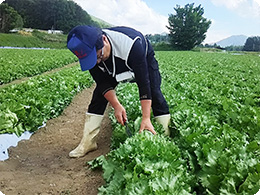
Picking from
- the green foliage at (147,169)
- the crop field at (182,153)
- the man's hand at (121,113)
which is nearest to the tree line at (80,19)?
the crop field at (182,153)

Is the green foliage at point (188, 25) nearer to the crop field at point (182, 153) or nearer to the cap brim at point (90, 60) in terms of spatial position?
the crop field at point (182, 153)

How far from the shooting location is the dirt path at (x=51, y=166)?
3.64 meters

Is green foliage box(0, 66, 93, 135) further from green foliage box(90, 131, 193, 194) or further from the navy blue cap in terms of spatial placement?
the navy blue cap

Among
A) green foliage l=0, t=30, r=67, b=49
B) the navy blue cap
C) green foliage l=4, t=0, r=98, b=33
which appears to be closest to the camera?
the navy blue cap

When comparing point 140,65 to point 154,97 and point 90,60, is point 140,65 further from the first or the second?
point 154,97

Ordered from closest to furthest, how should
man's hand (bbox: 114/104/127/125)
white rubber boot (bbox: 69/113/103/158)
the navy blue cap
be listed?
the navy blue cap < man's hand (bbox: 114/104/127/125) < white rubber boot (bbox: 69/113/103/158)

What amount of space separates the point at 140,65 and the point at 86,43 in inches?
Result: 25.6

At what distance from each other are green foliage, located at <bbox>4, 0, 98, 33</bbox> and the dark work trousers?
2.12 m

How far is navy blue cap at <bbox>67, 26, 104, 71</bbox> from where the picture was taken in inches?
119

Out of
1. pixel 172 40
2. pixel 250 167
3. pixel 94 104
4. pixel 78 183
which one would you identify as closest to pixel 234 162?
pixel 250 167

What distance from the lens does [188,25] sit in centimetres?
507

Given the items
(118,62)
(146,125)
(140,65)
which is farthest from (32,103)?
(140,65)

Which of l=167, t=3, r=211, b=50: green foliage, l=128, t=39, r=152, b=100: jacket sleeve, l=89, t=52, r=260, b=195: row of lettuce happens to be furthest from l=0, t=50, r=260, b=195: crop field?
l=167, t=3, r=211, b=50: green foliage

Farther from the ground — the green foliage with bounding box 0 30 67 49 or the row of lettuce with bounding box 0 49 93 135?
Result: the green foliage with bounding box 0 30 67 49
